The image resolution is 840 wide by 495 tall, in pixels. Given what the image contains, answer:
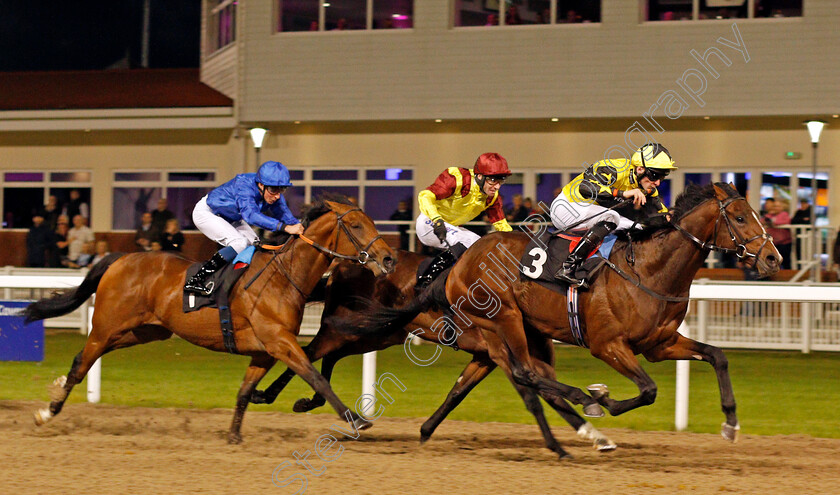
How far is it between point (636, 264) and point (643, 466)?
3.40 ft

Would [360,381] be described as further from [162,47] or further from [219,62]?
[162,47]

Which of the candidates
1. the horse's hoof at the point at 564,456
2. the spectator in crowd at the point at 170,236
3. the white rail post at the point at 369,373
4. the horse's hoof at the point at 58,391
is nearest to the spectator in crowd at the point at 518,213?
the spectator in crowd at the point at 170,236

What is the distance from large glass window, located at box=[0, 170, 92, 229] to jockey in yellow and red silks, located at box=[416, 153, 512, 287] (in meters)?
10.8

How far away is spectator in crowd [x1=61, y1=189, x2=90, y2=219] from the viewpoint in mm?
15407

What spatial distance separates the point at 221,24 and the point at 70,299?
10.3 meters

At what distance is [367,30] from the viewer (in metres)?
13.8

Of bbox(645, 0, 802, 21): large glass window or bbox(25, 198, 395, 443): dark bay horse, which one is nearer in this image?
bbox(25, 198, 395, 443): dark bay horse

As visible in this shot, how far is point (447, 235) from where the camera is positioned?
604cm

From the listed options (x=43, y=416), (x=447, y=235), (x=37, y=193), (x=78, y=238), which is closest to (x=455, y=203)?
(x=447, y=235)

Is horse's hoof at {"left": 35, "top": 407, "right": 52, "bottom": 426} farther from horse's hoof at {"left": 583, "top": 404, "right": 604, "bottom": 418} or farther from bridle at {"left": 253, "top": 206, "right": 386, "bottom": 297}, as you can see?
horse's hoof at {"left": 583, "top": 404, "right": 604, "bottom": 418}

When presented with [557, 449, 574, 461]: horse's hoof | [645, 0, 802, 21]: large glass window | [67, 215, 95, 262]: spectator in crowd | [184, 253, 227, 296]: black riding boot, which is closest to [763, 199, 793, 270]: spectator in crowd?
[645, 0, 802, 21]: large glass window

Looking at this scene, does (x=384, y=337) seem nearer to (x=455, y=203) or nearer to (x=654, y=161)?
(x=455, y=203)

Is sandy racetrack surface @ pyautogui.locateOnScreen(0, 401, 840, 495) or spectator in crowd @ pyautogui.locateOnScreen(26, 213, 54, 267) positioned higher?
spectator in crowd @ pyautogui.locateOnScreen(26, 213, 54, 267)

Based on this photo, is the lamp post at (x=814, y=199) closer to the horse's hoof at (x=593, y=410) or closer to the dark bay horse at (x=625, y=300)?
the dark bay horse at (x=625, y=300)
